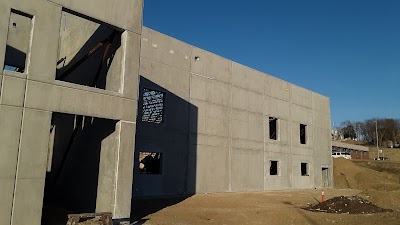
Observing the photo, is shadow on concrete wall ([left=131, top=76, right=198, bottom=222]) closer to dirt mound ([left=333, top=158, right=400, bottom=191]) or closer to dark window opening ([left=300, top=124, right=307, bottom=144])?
dark window opening ([left=300, top=124, right=307, bottom=144])

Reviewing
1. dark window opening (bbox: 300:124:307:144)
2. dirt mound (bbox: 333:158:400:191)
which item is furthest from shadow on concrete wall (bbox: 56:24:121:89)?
dirt mound (bbox: 333:158:400:191)

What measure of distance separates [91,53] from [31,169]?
5.63 metres

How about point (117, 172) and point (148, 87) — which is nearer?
point (117, 172)

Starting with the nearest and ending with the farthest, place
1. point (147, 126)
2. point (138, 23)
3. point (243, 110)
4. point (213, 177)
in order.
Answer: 1. point (138, 23)
2. point (147, 126)
3. point (213, 177)
4. point (243, 110)

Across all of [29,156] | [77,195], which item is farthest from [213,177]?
[29,156]

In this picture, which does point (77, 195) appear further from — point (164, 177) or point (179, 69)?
point (179, 69)

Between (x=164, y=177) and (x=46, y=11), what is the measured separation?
14.4 meters

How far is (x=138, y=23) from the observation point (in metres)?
12.5

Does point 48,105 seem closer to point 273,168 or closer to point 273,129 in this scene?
point 273,168

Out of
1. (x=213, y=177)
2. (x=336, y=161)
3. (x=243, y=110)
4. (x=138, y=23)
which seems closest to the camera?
(x=138, y=23)

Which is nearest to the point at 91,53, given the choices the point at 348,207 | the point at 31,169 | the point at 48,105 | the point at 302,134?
the point at 48,105

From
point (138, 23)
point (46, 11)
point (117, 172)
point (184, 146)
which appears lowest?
point (117, 172)

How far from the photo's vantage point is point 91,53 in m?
13.1

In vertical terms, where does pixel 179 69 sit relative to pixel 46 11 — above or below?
above
